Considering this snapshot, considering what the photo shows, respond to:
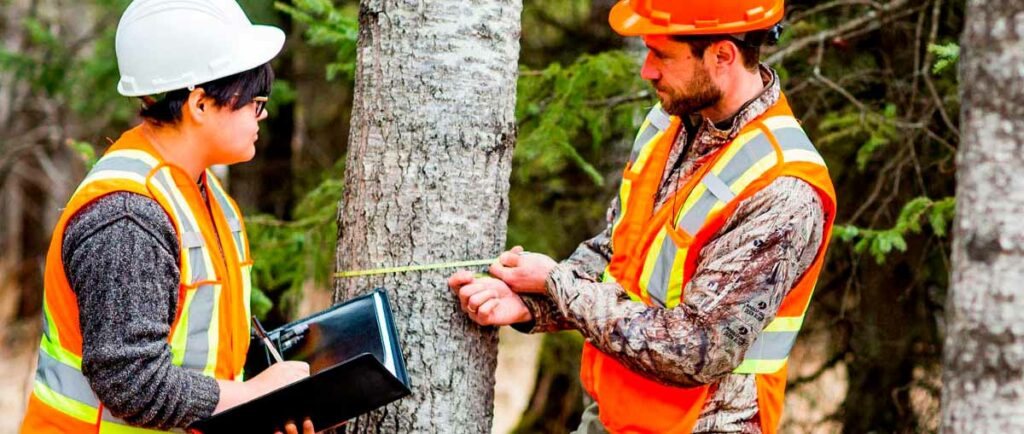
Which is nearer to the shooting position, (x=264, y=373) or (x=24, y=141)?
(x=264, y=373)

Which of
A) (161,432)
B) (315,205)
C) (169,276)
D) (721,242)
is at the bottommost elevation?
(315,205)

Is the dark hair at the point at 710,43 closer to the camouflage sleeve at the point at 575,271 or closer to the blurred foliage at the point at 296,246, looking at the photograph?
the camouflage sleeve at the point at 575,271

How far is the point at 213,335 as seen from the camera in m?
2.79

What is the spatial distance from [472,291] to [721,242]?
2.37ft

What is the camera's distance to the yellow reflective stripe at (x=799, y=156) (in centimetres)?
313

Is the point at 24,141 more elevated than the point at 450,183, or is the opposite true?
the point at 450,183

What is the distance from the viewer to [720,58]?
10.8 feet

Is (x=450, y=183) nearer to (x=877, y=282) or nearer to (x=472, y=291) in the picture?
(x=472, y=291)

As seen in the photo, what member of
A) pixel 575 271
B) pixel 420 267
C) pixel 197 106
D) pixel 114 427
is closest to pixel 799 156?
pixel 575 271

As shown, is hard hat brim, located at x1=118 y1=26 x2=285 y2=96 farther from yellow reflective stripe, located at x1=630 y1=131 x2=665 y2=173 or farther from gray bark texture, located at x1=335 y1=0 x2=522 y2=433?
yellow reflective stripe, located at x1=630 y1=131 x2=665 y2=173

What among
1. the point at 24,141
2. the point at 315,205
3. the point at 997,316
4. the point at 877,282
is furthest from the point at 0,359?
the point at 997,316

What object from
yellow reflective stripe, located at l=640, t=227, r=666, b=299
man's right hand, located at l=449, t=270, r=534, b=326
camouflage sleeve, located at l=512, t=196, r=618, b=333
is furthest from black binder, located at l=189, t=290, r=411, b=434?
yellow reflective stripe, located at l=640, t=227, r=666, b=299

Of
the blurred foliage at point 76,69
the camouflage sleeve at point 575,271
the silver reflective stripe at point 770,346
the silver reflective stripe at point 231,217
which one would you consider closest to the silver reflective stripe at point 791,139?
the silver reflective stripe at point 770,346

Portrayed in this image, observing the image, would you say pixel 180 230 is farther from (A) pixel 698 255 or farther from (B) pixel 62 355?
(A) pixel 698 255
